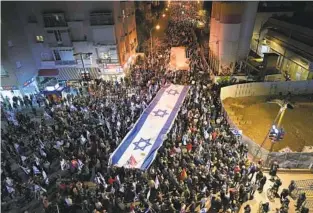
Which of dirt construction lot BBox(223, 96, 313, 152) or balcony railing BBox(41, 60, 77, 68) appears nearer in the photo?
dirt construction lot BBox(223, 96, 313, 152)

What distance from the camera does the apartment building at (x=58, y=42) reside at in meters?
27.2

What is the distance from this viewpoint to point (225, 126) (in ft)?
62.5

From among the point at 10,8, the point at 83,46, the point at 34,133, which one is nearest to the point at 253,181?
the point at 34,133

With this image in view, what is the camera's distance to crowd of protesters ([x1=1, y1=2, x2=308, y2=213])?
13.7 meters

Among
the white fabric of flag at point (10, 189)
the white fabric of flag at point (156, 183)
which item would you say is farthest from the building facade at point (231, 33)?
the white fabric of flag at point (10, 189)

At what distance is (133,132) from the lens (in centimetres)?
1720

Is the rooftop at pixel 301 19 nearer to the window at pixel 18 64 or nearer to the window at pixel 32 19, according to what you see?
the window at pixel 32 19

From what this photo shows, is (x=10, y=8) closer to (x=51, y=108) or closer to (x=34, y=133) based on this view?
(x=51, y=108)

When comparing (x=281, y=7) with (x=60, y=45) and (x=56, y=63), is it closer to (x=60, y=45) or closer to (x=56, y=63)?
(x=60, y=45)

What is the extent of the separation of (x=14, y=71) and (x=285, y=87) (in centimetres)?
2893

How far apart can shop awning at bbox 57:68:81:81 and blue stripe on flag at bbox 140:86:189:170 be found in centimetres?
1457

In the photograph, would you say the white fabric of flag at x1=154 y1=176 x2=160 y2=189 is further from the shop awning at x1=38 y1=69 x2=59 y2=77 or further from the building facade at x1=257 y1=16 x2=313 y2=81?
the building facade at x1=257 y1=16 x2=313 y2=81

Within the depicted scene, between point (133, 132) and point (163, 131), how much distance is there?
82.0 inches

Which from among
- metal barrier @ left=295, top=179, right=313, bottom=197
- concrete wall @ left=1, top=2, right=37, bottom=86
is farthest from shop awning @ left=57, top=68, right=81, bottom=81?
metal barrier @ left=295, top=179, right=313, bottom=197
